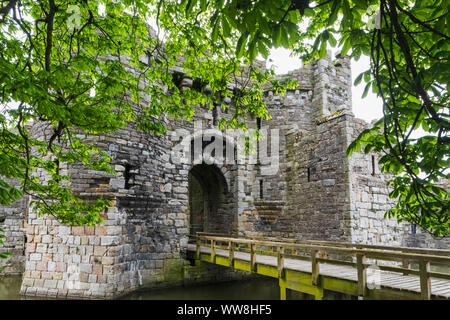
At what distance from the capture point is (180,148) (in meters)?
9.32

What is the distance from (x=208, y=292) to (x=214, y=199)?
3.26 meters

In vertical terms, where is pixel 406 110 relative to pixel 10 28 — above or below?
below

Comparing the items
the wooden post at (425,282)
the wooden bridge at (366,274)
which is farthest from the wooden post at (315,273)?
the wooden post at (425,282)

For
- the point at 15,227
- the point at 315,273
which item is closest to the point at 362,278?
the point at 315,273

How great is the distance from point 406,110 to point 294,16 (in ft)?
2.57

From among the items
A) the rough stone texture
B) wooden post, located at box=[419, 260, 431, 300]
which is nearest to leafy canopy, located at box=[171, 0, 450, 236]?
wooden post, located at box=[419, 260, 431, 300]

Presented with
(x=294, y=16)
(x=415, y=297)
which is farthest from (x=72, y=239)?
(x=294, y=16)

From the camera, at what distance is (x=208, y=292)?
8.55 meters

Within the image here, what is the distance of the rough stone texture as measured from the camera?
7.09m

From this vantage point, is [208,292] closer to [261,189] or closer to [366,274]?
[261,189]

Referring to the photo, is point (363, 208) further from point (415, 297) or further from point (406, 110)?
point (406, 110)

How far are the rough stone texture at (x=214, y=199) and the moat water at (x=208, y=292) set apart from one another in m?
0.25

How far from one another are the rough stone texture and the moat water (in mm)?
248

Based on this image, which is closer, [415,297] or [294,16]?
[294,16]
